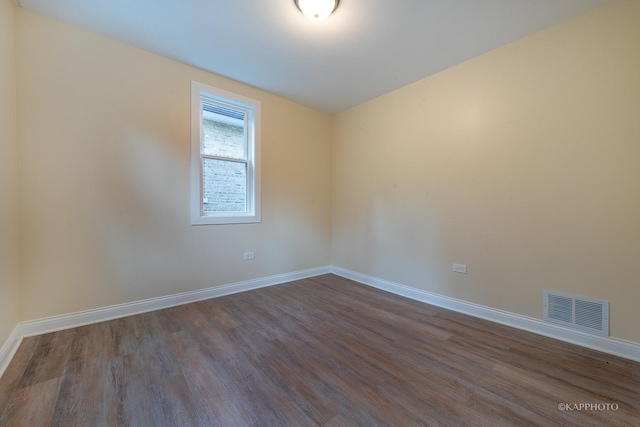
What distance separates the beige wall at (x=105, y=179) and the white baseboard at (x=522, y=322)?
2090mm

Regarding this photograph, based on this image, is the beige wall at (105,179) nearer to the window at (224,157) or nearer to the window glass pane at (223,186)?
the window at (224,157)

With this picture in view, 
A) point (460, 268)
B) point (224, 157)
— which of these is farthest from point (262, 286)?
point (460, 268)

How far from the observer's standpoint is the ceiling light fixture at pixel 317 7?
6.09 ft

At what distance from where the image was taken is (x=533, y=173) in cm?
220

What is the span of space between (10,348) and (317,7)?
3.37m

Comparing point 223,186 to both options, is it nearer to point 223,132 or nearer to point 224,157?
point 224,157

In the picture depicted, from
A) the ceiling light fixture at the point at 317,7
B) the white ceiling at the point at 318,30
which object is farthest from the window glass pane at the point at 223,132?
the ceiling light fixture at the point at 317,7

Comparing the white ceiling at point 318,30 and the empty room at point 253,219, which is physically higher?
the white ceiling at point 318,30

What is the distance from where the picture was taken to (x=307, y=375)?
5.29 ft

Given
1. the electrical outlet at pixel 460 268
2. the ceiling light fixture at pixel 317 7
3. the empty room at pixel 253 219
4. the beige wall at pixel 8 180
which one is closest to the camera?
the empty room at pixel 253 219

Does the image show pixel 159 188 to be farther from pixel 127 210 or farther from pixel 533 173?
pixel 533 173

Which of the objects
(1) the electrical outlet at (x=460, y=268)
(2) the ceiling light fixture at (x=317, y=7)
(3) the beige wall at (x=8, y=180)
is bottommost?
(1) the electrical outlet at (x=460, y=268)

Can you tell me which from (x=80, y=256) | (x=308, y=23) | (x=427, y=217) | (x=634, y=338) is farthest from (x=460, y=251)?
(x=80, y=256)

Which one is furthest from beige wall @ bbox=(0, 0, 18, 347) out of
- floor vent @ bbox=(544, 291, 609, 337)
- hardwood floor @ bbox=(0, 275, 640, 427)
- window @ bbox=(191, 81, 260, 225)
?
floor vent @ bbox=(544, 291, 609, 337)
